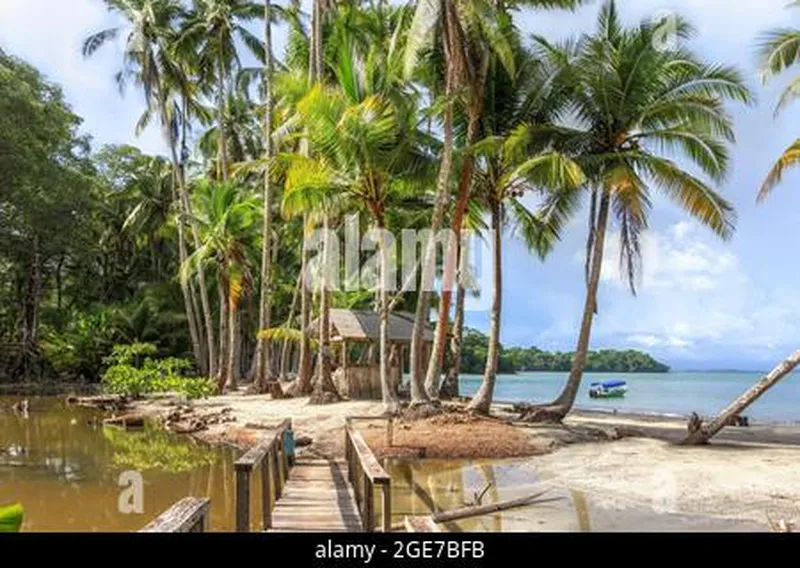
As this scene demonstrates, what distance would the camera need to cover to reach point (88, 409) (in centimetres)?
2416

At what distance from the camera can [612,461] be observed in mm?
12820

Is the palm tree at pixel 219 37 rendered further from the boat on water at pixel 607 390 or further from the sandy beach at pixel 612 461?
the boat on water at pixel 607 390

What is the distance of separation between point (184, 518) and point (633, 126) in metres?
15.6

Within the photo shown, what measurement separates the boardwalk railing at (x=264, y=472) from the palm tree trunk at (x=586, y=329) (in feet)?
25.9

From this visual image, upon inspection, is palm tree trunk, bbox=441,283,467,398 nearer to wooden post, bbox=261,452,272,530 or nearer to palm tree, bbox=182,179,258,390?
palm tree, bbox=182,179,258,390

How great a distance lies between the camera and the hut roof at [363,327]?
23.0 m

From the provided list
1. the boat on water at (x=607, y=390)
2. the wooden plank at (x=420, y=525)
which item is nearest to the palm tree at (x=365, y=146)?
the wooden plank at (x=420, y=525)

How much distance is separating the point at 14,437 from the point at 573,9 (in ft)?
53.4

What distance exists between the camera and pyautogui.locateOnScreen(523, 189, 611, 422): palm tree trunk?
17844 millimetres

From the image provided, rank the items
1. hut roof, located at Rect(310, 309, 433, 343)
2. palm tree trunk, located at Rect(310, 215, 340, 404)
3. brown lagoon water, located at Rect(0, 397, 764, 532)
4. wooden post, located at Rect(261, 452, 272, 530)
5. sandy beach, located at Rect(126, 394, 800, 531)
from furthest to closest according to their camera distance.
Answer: hut roof, located at Rect(310, 309, 433, 343)
palm tree trunk, located at Rect(310, 215, 340, 404)
sandy beach, located at Rect(126, 394, 800, 531)
brown lagoon water, located at Rect(0, 397, 764, 532)
wooden post, located at Rect(261, 452, 272, 530)

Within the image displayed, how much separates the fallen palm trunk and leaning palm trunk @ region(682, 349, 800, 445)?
658cm

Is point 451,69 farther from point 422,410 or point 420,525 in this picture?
point 420,525

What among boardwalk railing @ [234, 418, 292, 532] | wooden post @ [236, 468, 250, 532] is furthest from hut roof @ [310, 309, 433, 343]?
wooden post @ [236, 468, 250, 532]

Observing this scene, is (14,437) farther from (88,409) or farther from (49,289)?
(49,289)
